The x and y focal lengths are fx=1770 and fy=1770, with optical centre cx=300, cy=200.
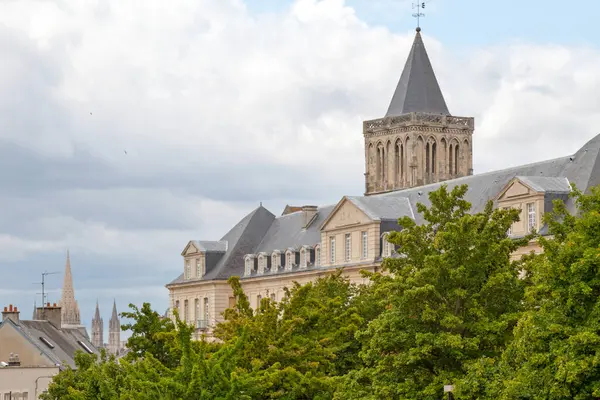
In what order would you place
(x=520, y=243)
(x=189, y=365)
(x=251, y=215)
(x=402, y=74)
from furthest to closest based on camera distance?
(x=402, y=74)
(x=251, y=215)
(x=520, y=243)
(x=189, y=365)

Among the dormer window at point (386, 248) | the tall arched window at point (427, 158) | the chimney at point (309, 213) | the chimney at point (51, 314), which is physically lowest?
the chimney at point (51, 314)

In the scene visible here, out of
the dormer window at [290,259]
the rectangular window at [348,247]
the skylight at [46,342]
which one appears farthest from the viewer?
the dormer window at [290,259]

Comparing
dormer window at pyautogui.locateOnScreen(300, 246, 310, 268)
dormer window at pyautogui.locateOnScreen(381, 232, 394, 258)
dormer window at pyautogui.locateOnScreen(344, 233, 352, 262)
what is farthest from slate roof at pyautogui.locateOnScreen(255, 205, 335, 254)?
dormer window at pyautogui.locateOnScreen(381, 232, 394, 258)

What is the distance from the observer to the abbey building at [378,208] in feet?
307

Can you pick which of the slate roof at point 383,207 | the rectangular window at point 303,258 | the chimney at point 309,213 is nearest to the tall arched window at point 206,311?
the chimney at point 309,213

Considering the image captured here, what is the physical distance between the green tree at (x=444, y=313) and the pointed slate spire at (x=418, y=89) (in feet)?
288

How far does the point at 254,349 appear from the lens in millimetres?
60750

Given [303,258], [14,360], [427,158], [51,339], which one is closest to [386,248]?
[303,258]

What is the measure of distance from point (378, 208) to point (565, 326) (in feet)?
217

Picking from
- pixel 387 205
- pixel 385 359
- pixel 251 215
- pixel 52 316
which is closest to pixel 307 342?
pixel 385 359

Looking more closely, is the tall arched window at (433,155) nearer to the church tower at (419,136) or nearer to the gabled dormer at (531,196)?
the church tower at (419,136)

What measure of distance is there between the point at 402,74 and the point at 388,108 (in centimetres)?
306

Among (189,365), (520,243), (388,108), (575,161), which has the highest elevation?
(388,108)

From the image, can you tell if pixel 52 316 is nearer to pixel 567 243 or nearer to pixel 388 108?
pixel 567 243
